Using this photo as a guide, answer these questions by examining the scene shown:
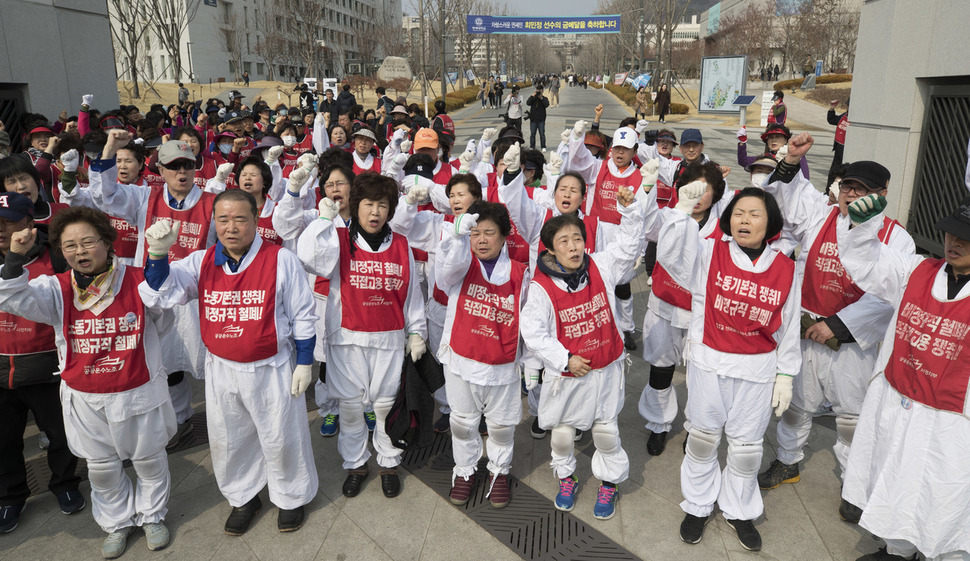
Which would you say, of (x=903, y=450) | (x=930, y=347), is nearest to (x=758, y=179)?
(x=930, y=347)

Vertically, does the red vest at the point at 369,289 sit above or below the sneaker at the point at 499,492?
above

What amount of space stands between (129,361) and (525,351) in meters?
2.34

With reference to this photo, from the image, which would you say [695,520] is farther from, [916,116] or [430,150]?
[916,116]

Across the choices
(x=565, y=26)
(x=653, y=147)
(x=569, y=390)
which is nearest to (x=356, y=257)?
(x=569, y=390)

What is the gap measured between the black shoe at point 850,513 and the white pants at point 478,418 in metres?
2.14

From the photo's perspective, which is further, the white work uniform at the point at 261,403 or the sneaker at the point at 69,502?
the sneaker at the point at 69,502

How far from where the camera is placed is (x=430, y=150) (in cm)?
627

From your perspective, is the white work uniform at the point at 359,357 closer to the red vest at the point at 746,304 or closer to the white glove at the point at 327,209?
the white glove at the point at 327,209

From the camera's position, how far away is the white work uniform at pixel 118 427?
3334mm

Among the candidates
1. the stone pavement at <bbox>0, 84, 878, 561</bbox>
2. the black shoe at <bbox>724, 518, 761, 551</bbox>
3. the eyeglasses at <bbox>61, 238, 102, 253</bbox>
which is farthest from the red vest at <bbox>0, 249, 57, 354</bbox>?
the black shoe at <bbox>724, 518, 761, 551</bbox>

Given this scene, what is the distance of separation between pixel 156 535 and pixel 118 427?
745 millimetres

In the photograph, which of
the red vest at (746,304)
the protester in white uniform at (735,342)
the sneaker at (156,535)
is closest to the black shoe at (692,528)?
the protester in white uniform at (735,342)

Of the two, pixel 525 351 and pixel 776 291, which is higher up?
pixel 776 291

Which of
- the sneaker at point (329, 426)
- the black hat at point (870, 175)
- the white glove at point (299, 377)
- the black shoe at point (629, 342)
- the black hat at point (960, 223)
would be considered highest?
the black hat at point (870, 175)
